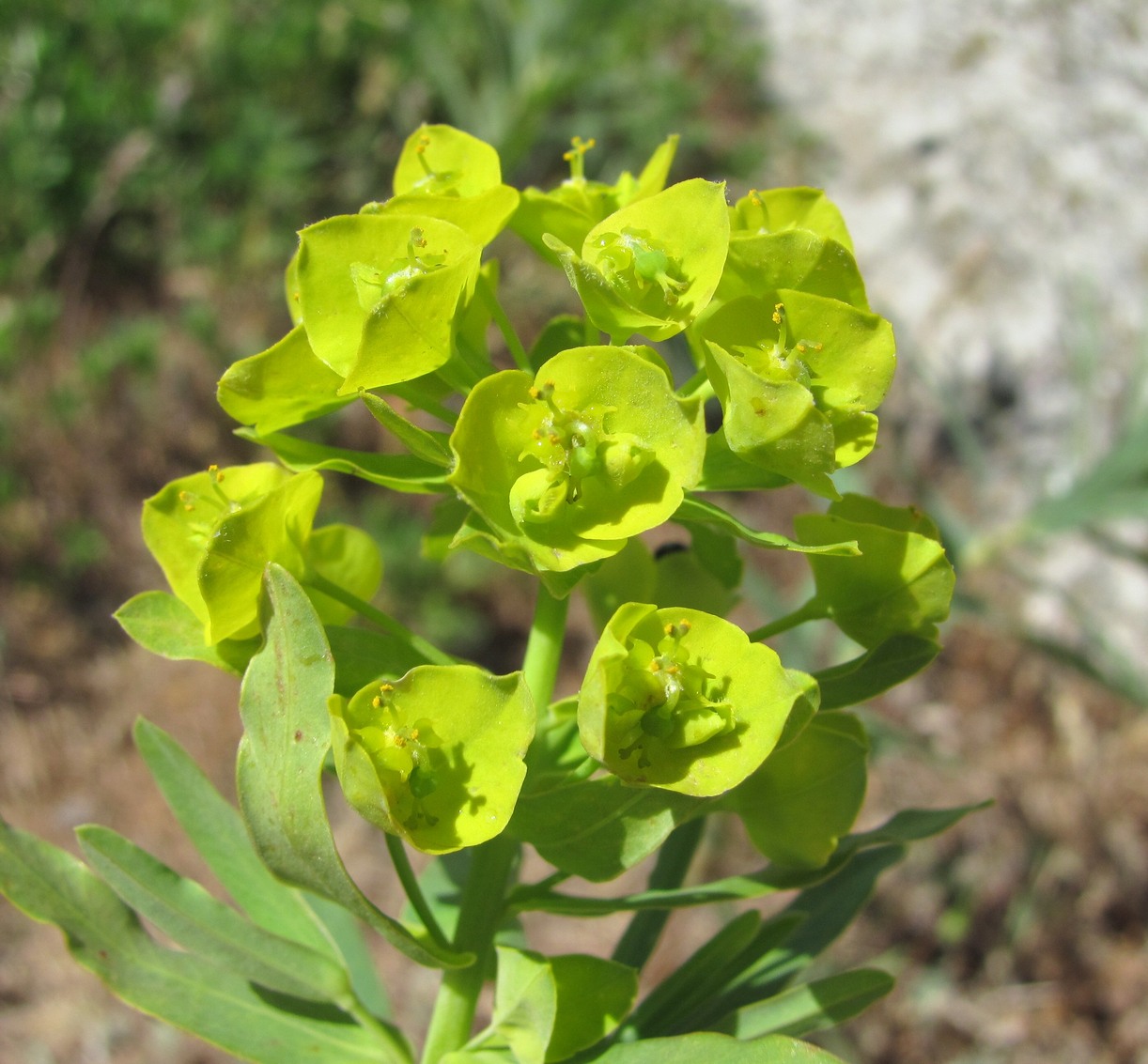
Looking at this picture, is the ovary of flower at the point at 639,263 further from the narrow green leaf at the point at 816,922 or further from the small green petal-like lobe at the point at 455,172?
the narrow green leaf at the point at 816,922

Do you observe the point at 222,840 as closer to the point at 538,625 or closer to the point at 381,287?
the point at 538,625

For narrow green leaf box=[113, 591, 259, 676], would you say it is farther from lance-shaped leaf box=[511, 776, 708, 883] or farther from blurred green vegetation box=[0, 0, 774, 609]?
blurred green vegetation box=[0, 0, 774, 609]

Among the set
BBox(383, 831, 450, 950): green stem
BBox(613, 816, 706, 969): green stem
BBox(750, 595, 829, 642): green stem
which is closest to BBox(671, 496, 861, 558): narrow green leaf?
BBox(750, 595, 829, 642): green stem

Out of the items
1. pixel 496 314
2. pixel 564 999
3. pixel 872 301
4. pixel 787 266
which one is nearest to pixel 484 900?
pixel 564 999

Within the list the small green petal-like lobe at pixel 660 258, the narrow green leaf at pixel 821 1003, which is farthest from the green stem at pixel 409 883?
the small green petal-like lobe at pixel 660 258

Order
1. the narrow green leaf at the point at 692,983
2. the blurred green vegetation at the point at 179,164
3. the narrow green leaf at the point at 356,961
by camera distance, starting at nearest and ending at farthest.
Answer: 1. the narrow green leaf at the point at 692,983
2. the narrow green leaf at the point at 356,961
3. the blurred green vegetation at the point at 179,164

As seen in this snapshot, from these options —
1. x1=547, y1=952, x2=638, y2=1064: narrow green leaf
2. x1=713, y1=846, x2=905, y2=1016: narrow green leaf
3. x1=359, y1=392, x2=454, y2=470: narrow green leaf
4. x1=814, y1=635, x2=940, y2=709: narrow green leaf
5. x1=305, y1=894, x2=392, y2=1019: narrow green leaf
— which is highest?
x1=359, y1=392, x2=454, y2=470: narrow green leaf
